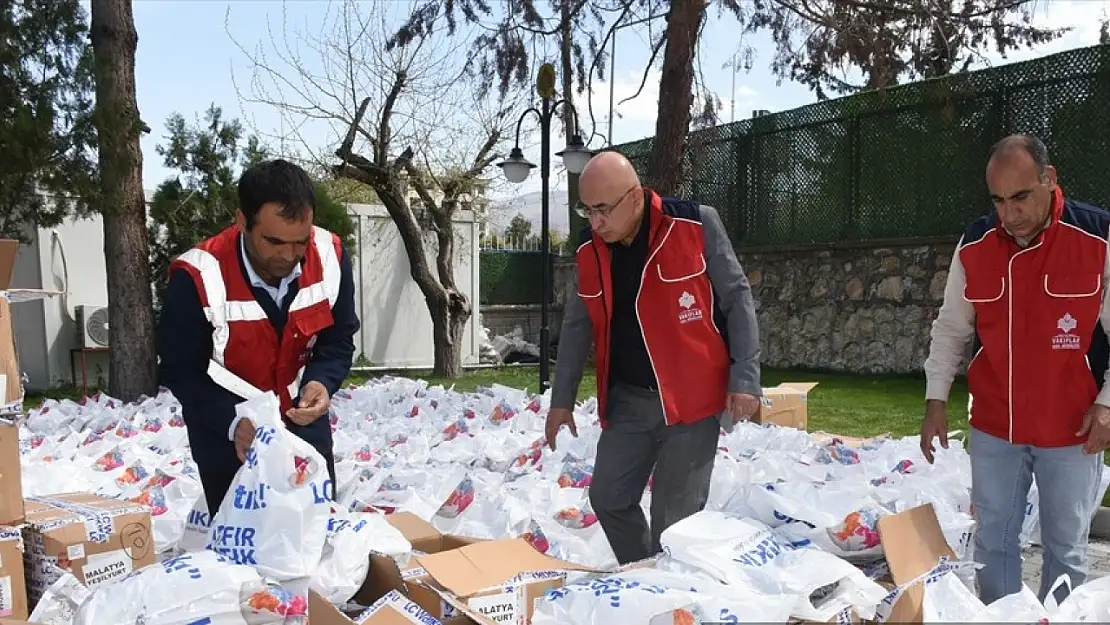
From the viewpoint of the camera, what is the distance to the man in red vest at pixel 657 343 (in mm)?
2707

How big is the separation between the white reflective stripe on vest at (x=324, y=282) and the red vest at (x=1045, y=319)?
186 centimetres

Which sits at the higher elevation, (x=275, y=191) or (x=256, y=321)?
(x=275, y=191)

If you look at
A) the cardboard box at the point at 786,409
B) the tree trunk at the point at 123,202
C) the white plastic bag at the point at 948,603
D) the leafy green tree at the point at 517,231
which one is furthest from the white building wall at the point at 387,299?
the white plastic bag at the point at 948,603

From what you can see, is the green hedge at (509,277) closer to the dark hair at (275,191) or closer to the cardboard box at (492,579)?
the dark hair at (275,191)

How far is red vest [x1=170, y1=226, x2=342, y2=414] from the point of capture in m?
2.34

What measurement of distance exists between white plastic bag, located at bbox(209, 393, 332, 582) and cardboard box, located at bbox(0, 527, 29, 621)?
0.81 m

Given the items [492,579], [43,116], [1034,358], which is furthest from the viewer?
[43,116]

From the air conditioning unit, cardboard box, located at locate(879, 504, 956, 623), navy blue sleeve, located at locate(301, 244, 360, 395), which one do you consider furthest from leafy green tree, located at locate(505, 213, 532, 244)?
cardboard box, located at locate(879, 504, 956, 623)

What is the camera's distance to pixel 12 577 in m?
2.63

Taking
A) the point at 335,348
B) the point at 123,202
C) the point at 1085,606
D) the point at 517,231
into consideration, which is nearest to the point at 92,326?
the point at 123,202

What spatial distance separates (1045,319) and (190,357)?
2.33 metres

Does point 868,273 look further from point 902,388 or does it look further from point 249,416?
point 249,416

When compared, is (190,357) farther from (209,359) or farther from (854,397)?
(854,397)

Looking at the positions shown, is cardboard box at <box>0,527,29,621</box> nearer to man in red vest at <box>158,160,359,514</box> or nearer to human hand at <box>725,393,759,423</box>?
man in red vest at <box>158,160,359,514</box>
